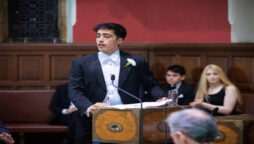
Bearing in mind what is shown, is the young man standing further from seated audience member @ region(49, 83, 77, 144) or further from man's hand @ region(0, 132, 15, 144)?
seated audience member @ region(49, 83, 77, 144)

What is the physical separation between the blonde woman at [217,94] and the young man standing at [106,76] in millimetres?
1388

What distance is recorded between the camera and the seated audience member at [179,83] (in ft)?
18.0

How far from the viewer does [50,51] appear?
6.22 meters

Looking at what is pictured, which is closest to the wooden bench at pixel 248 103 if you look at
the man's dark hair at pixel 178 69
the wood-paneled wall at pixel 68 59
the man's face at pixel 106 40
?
the wood-paneled wall at pixel 68 59

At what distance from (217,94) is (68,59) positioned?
7.28ft

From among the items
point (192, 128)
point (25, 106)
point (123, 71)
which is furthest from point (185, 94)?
point (192, 128)

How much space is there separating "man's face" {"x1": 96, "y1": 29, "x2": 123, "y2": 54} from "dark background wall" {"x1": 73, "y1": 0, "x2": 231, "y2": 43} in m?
2.24

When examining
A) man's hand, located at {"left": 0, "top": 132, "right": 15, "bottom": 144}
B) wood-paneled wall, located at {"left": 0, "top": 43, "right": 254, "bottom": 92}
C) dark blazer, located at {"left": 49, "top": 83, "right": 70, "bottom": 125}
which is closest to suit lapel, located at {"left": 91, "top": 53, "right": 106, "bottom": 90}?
man's hand, located at {"left": 0, "top": 132, "right": 15, "bottom": 144}

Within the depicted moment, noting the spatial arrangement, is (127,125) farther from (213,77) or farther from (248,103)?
(248,103)

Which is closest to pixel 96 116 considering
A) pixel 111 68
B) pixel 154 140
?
pixel 154 140

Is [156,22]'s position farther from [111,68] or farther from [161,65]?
[111,68]

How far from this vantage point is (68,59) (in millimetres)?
6203

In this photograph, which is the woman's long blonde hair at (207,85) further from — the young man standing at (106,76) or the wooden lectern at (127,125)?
the wooden lectern at (127,125)

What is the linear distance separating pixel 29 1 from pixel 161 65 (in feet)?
7.41
